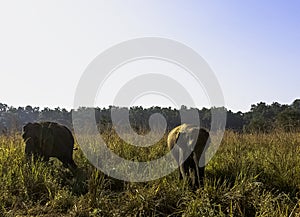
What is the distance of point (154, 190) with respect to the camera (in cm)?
507

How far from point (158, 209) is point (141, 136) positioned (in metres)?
4.75

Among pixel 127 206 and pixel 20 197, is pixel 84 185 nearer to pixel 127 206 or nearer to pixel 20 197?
pixel 20 197

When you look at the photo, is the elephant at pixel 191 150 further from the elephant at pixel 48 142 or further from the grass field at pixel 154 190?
the elephant at pixel 48 142

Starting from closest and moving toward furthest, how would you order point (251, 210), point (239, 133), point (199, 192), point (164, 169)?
point (251, 210), point (199, 192), point (164, 169), point (239, 133)

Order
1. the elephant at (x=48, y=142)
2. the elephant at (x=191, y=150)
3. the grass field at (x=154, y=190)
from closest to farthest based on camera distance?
the grass field at (x=154, y=190), the elephant at (x=191, y=150), the elephant at (x=48, y=142)

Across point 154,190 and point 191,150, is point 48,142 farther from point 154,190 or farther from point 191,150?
point 154,190

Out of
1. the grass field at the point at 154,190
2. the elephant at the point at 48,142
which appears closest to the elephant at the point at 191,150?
the grass field at the point at 154,190

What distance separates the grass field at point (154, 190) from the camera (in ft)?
15.1

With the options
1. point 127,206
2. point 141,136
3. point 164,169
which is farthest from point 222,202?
point 141,136

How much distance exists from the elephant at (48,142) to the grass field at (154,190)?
10.4 inches

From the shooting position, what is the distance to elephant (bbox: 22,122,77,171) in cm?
777

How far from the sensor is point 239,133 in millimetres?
10922

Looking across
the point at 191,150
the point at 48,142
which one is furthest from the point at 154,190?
the point at 48,142

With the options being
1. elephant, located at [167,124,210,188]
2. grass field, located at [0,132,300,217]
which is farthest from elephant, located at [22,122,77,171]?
elephant, located at [167,124,210,188]
